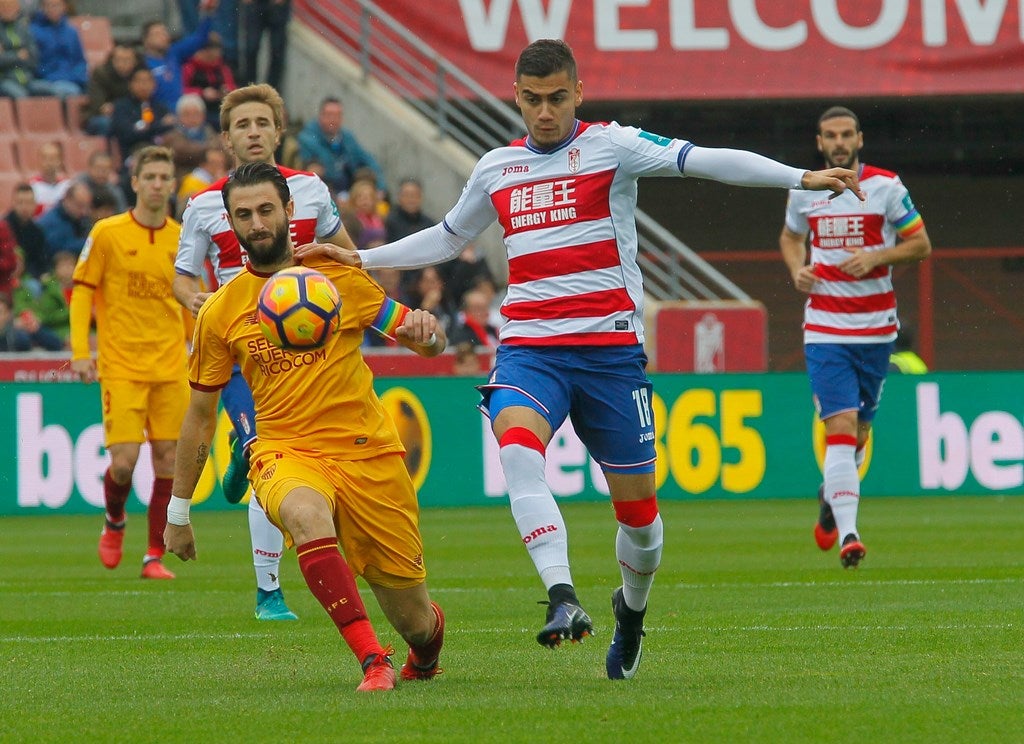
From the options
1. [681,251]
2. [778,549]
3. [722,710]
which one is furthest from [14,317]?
[722,710]

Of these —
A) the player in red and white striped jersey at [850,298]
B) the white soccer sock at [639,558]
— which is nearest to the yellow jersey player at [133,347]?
the player in red and white striped jersey at [850,298]

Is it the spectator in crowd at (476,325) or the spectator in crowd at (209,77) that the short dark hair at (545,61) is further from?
the spectator in crowd at (209,77)

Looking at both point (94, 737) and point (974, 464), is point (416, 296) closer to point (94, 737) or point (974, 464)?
point (974, 464)

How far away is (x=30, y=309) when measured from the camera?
18281mm

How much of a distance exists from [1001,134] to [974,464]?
9.42m

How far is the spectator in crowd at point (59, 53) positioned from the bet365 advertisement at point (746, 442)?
6902 millimetres

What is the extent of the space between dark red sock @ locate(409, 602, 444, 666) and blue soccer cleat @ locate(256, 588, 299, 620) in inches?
91.2

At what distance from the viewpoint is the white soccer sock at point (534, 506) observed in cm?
608

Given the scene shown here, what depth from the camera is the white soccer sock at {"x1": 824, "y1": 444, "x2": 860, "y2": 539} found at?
10.6 m

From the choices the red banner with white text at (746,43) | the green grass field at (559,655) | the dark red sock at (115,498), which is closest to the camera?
the green grass field at (559,655)

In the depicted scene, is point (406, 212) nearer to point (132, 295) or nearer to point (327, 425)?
point (132, 295)

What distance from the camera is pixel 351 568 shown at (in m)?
6.21

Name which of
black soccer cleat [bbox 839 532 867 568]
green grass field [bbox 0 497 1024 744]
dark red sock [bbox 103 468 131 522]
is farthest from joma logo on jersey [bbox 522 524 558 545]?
dark red sock [bbox 103 468 131 522]

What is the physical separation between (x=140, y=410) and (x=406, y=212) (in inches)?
346
